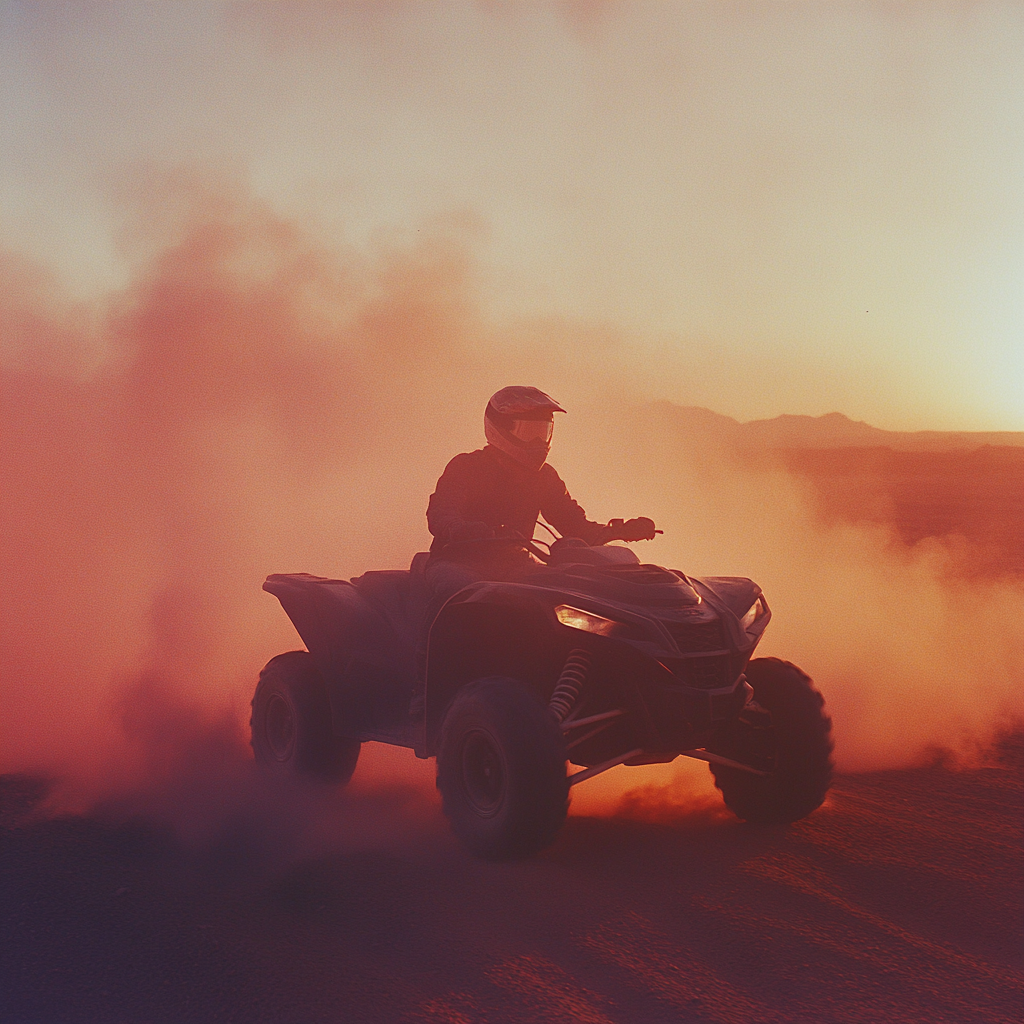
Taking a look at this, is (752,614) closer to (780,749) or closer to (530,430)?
(780,749)

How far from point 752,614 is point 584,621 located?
1049 millimetres

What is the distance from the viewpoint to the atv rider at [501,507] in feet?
18.5

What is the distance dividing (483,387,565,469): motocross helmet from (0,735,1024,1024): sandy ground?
2081mm

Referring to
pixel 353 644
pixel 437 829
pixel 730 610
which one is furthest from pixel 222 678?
pixel 730 610

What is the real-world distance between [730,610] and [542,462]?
1.67 meters

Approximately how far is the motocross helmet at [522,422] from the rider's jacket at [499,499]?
0.08 meters

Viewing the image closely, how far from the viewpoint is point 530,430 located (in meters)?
6.12

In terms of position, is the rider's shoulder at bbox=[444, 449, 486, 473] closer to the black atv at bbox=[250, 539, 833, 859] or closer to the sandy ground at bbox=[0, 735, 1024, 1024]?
the black atv at bbox=[250, 539, 833, 859]

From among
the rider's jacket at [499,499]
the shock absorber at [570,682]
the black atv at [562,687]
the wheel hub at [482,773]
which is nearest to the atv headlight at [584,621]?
the black atv at [562,687]

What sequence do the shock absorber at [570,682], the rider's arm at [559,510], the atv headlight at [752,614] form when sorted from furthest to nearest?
the rider's arm at [559,510] < the atv headlight at [752,614] < the shock absorber at [570,682]

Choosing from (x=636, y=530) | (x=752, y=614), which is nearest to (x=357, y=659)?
(x=636, y=530)

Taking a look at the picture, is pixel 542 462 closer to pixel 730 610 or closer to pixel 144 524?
pixel 730 610

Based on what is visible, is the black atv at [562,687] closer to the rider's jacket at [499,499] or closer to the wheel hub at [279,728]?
the wheel hub at [279,728]

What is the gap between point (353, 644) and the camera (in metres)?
6.27
